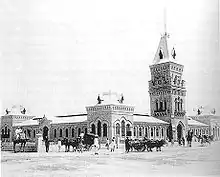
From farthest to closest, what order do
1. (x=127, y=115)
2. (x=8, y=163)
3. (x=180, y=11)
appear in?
(x=180, y=11) < (x=127, y=115) < (x=8, y=163)

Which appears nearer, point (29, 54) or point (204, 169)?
point (29, 54)

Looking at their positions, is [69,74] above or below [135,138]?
above

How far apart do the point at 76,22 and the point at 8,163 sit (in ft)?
4.82

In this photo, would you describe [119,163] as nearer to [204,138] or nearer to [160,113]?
[160,113]

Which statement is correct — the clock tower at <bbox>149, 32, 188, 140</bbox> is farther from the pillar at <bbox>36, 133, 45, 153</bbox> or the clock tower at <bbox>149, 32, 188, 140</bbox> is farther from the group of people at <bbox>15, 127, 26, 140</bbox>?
the group of people at <bbox>15, 127, 26, 140</bbox>

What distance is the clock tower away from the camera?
4.01 m

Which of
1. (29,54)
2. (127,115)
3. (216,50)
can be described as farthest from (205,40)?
(29,54)

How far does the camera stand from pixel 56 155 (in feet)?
12.2

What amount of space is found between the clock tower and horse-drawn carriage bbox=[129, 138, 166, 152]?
191 millimetres

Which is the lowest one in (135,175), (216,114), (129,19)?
(135,175)

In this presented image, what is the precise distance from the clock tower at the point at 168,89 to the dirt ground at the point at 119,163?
0.25 metres

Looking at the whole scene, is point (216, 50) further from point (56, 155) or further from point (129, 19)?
point (56, 155)

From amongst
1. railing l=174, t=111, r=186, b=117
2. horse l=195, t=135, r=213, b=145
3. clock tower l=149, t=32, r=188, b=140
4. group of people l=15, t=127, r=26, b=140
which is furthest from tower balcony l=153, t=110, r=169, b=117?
group of people l=15, t=127, r=26, b=140

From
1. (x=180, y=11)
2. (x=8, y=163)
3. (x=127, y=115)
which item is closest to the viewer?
(x=8, y=163)
